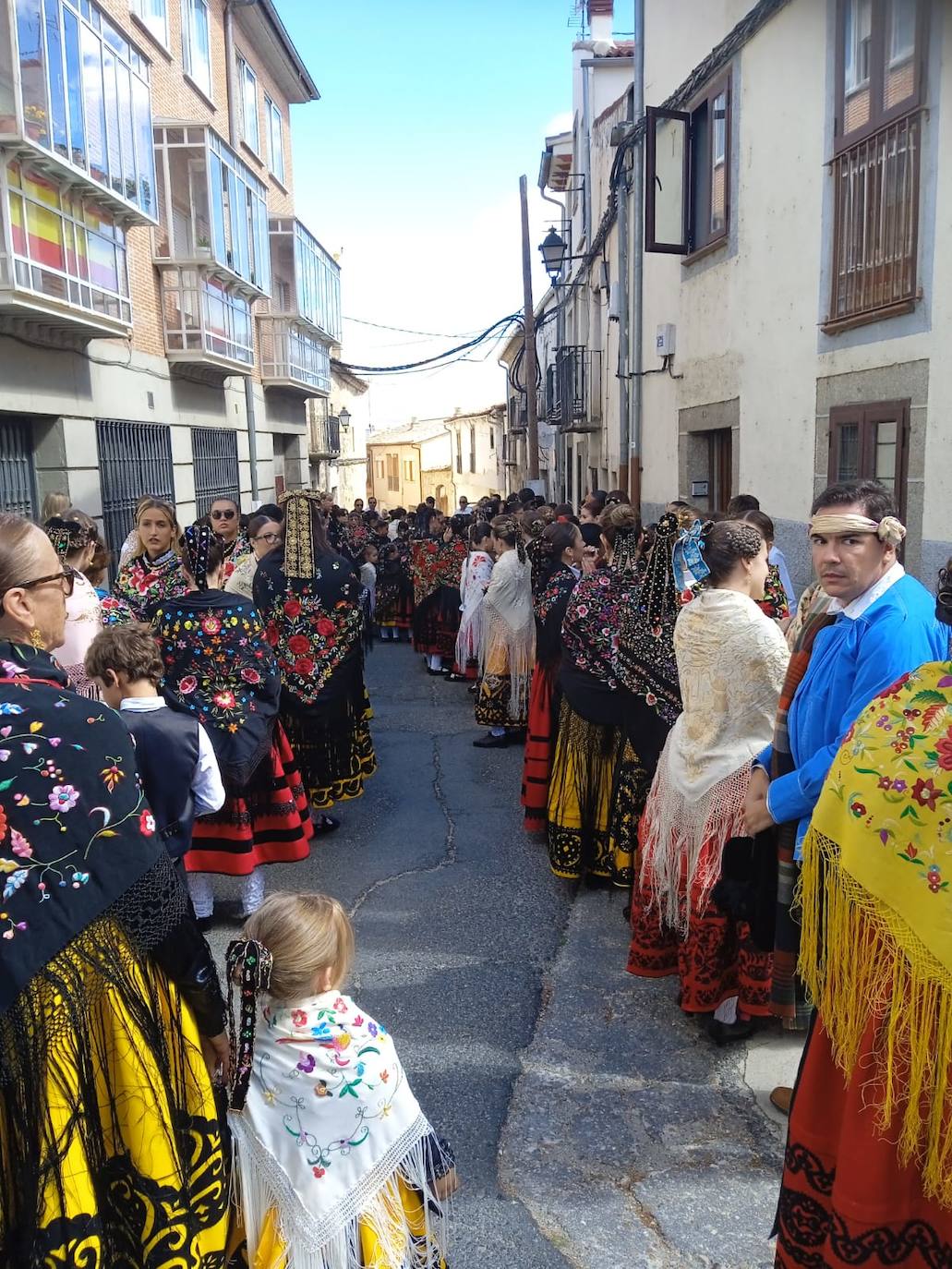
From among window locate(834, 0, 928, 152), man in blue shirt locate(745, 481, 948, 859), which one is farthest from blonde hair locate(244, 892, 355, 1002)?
window locate(834, 0, 928, 152)

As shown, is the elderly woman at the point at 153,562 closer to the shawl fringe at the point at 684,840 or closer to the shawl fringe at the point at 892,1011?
the shawl fringe at the point at 684,840

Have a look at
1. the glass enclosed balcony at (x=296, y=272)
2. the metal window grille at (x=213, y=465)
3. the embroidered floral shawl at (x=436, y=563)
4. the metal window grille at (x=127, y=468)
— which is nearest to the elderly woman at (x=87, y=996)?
the embroidered floral shawl at (x=436, y=563)

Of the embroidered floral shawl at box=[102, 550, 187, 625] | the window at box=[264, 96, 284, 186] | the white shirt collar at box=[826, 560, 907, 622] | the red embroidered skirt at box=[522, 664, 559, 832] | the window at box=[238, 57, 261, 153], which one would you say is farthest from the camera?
the window at box=[264, 96, 284, 186]

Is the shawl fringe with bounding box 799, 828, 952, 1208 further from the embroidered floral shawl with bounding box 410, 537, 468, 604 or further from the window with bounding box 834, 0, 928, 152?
the embroidered floral shawl with bounding box 410, 537, 468, 604

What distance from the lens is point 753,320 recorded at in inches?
328

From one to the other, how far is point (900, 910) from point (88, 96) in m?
11.4

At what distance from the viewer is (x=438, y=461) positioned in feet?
→ 183

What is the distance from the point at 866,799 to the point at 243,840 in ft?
10.6

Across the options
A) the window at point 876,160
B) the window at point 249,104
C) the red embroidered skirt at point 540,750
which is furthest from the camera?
the window at point 249,104

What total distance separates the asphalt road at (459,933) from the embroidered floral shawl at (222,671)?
929mm

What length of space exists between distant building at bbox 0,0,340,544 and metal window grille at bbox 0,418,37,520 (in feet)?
0.09

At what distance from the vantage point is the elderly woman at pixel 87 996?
1709 millimetres

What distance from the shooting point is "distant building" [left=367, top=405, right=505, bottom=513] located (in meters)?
48.6

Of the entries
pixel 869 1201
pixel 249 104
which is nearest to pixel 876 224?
pixel 869 1201
